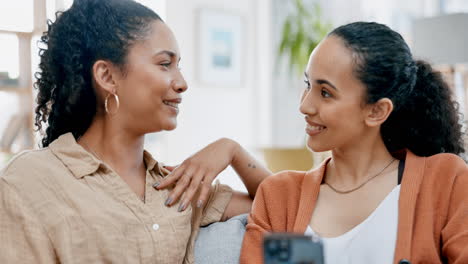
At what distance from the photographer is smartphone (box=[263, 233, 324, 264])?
647 mm

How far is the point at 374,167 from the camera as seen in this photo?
1458mm

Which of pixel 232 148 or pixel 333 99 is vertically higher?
pixel 333 99

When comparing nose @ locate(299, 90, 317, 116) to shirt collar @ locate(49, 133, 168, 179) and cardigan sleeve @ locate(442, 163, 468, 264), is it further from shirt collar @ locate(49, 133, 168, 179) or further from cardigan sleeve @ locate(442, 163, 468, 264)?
shirt collar @ locate(49, 133, 168, 179)

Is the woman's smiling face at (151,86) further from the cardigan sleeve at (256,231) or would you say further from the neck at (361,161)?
the neck at (361,161)

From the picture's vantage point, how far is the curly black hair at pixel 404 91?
53.8 inches

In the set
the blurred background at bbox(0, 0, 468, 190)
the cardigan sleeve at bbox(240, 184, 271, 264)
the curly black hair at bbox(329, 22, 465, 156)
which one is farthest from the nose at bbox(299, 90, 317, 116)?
the blurred background at bbox(0, 0, 468, 190)

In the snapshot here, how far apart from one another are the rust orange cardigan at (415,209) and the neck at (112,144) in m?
0.38

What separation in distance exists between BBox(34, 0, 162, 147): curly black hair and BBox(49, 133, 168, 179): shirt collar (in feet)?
0.31

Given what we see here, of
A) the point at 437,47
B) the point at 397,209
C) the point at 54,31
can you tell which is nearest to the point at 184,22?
the point at 437,47

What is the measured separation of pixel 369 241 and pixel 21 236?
2.73 feet

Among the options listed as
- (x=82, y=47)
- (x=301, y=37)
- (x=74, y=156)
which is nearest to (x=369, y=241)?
(x=74, y=156)

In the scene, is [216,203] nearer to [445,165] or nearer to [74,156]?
[74,156]

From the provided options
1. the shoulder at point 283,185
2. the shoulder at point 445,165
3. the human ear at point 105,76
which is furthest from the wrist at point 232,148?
the shoulder at point 445,165

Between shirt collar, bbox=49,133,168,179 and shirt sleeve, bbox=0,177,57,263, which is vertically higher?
shirt collar, bbox=49,133,168,179
